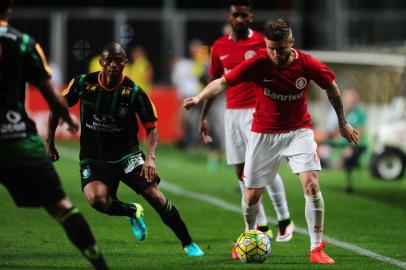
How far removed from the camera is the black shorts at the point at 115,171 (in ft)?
31.4

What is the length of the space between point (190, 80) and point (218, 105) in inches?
49.0

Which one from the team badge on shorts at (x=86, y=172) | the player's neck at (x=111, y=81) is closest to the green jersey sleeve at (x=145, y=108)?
the player's neck at (x=111, y=81)

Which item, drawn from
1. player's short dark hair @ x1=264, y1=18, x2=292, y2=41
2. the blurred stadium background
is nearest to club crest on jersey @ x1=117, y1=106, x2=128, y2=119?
the blurred stadium background

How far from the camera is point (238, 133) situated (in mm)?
11367

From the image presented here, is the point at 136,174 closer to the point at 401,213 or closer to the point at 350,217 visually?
the point at 350,217

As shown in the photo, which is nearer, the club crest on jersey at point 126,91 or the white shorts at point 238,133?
the club crest on jersey at point 126,91

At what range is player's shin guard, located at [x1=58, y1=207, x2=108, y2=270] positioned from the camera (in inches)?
300

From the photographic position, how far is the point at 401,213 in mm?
13875

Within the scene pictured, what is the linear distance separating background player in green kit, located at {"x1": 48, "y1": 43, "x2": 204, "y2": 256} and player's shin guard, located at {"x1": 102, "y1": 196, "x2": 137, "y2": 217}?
1 centimetres

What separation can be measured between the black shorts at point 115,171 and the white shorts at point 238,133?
6.25 ft

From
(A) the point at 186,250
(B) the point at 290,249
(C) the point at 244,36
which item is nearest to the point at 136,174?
(A) the point at 186,250

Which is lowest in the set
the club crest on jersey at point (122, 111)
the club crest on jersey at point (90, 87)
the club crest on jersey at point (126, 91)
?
the club crest on jersey at point (122, 111)

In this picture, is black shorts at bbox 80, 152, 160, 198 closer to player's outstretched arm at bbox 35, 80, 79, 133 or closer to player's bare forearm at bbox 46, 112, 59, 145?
player's bare forearm at bbox 46, 112, 59, 145

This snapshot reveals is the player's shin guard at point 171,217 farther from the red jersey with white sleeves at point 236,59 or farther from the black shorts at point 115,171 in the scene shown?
the red jersey with white sleeves at point 236,59
